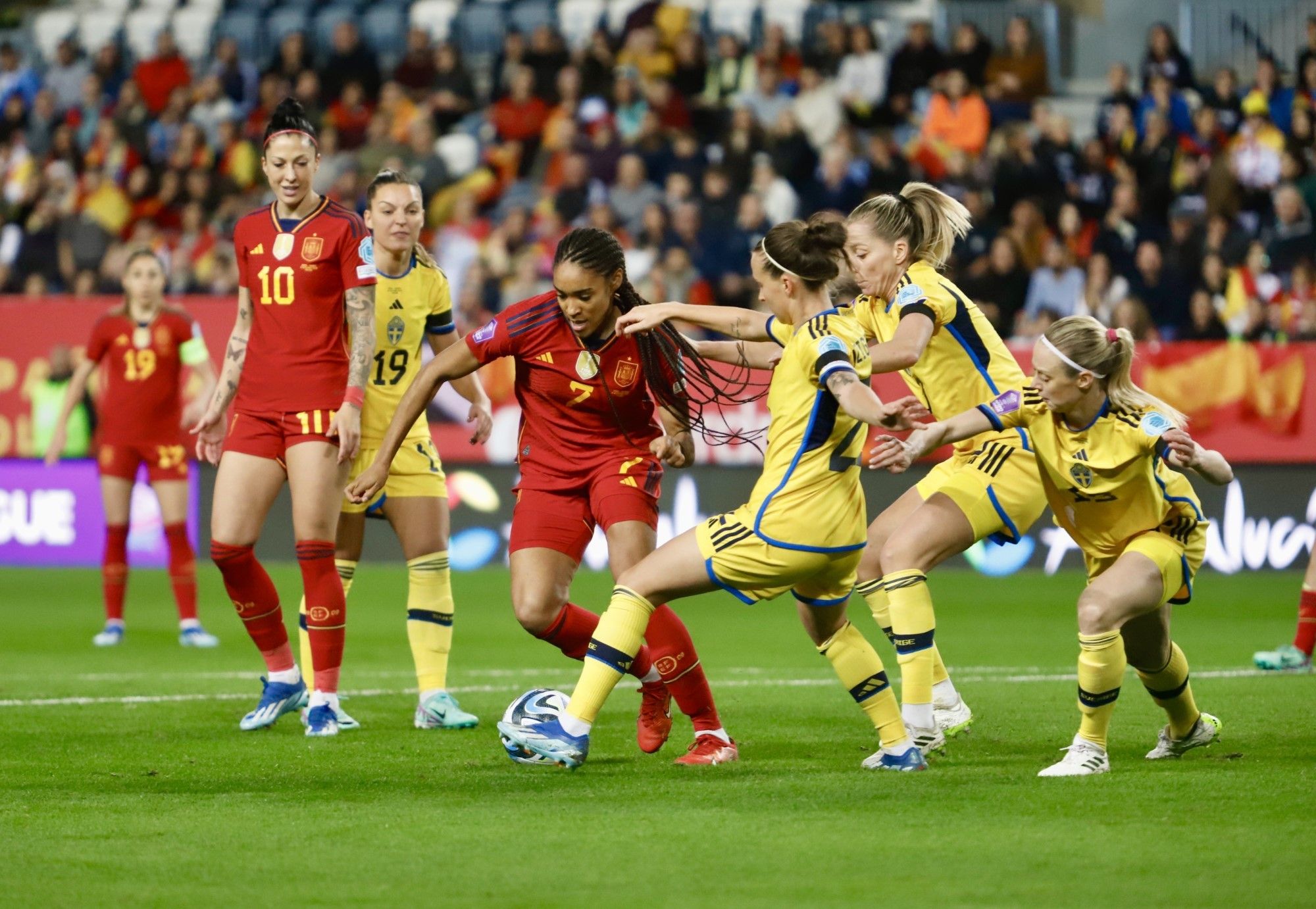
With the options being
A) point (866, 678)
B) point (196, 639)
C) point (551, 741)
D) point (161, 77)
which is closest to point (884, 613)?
point (866, 678)

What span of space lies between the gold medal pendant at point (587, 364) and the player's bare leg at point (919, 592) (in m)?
1.29

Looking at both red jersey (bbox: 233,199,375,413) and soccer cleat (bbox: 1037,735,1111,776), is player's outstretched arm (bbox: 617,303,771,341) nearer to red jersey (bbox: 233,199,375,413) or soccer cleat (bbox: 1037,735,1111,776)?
red jersey (bbox: 233,199,375,413)

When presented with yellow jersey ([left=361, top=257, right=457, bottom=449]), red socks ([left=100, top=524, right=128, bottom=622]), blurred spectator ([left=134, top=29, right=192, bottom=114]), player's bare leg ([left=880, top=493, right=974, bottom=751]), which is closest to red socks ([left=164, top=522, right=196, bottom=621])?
red socks ([left=100, top=524, right=128, bottom=622])

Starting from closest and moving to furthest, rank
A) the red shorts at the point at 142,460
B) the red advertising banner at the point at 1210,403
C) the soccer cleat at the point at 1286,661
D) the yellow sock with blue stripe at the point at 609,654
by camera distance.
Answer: the yellow sock with blue stripe at the point at 609,654 < the soccer cleat at the point at 1286,661 < the red shorts at the point at 142,460 < the red advertising banner at the point at 1210,403

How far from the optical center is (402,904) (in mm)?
4324

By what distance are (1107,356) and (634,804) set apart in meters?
2.11

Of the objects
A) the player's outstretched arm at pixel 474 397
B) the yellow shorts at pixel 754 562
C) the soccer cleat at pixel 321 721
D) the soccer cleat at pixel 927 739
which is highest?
the player's outstretched arm at pixel 474 397

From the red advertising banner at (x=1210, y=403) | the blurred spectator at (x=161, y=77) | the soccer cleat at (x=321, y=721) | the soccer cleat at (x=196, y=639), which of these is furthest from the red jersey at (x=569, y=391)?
the blurred spectator at (x=161, y=77)

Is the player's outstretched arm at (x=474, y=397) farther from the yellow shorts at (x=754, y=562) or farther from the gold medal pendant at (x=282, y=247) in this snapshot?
the yellow shorts at (x=754, y=562)

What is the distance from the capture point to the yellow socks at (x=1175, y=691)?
632 cm

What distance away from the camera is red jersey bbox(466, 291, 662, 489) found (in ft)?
21.5

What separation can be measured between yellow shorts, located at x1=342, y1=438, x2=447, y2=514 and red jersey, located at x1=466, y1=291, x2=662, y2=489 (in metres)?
1.22

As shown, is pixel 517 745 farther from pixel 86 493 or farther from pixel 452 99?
pixel 452 99

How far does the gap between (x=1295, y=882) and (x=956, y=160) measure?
13557 millimetres
